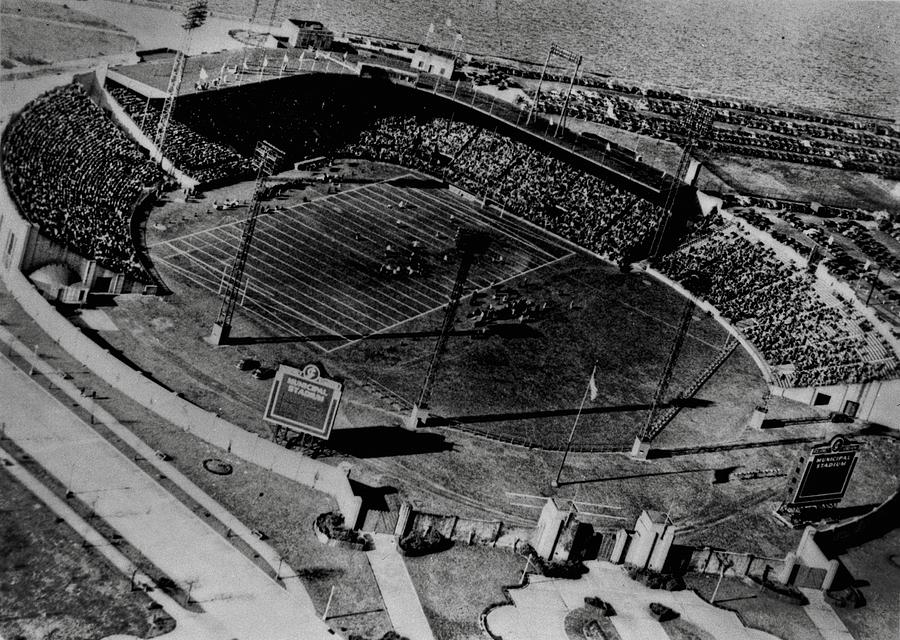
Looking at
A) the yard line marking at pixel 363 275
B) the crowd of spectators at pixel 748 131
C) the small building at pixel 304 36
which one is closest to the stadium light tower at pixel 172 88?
the yard line marking at pixel 363 275

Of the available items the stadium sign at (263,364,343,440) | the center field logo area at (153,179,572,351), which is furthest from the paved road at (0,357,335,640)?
the center field logo area at (153,179,572,351)

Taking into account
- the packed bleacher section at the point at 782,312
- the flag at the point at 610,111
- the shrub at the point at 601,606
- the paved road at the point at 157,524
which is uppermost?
the flag at the point at 610,111

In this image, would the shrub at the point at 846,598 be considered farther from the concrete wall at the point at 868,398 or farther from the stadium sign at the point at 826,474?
the concrete wall at the point at 868,398

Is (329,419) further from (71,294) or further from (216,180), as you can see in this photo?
(216,180)

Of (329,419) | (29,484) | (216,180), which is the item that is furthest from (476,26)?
(29,484)

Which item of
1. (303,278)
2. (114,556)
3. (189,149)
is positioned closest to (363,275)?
(303,278)
